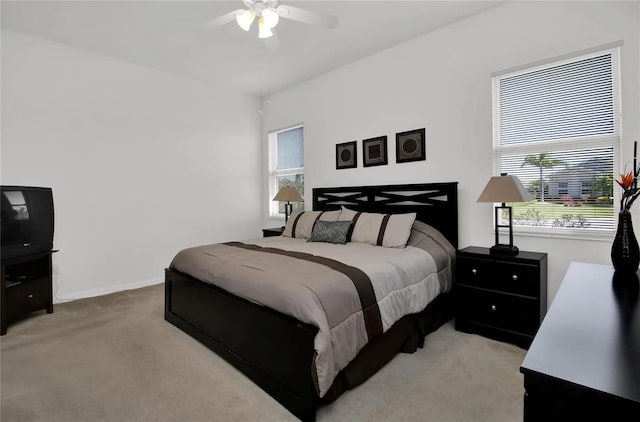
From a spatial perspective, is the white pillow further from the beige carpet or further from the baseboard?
the baseboard

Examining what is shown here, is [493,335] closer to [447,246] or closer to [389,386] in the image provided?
[447,246]

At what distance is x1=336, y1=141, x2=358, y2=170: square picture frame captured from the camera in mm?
4168

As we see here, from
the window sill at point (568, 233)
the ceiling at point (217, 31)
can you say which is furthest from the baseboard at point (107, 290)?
the window sill at point (568, 233)

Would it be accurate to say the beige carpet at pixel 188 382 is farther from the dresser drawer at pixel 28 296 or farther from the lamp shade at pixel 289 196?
the lamp shade at pixel 289 196

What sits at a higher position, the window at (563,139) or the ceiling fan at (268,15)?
the ceiling fan at (268,15)

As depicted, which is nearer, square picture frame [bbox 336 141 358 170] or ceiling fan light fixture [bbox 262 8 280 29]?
ceiling fan light fixture [bbox 262 8 280 29]

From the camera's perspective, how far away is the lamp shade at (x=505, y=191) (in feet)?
8.25

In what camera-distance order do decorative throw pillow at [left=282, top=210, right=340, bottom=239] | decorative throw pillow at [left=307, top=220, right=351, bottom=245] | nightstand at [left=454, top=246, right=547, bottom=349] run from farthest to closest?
decorative throw pillow at [left=282, top=210, right=340, bottom=239] < decorative throw pillow at [left=307, top=220, right=351, bottom=245] < nightstand at [left=454, top=246, right=547, bottom=349]

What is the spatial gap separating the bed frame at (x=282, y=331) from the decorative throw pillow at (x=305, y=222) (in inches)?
33.2

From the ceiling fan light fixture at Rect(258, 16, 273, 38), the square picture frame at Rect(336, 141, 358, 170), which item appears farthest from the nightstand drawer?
the ceiling fan light fixture at Rect(258, 16, 273, 38)

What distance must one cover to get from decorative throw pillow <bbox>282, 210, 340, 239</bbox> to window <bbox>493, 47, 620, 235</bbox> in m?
1.77

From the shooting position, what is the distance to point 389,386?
6.42ft

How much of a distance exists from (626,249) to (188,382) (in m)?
2.64

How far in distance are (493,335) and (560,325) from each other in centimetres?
182
